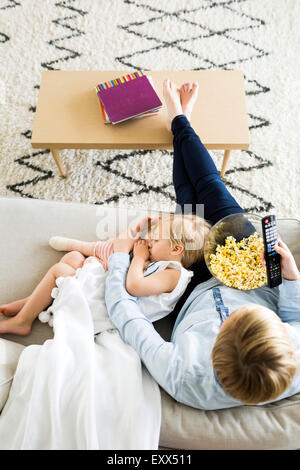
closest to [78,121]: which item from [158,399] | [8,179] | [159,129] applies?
[159,129]

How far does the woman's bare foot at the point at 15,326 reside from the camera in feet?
3.36

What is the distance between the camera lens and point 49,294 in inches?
42.6

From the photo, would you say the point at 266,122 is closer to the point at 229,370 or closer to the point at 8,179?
the point at 8,179

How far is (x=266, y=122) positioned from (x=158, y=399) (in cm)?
153

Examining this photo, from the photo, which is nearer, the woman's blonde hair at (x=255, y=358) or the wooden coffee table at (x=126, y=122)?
the woman's blonde hair at (x=255, y=358)

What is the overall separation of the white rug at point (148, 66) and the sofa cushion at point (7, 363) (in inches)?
35.4

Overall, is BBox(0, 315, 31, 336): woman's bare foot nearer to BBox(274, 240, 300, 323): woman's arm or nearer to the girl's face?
the girl's face

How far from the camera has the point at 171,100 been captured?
1.38 m

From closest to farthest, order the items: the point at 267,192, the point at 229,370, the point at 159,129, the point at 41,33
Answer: the point at 229,370 < the point at 159,129 < the point at 267,192 < the point at 41,33

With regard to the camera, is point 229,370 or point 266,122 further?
point 266,122

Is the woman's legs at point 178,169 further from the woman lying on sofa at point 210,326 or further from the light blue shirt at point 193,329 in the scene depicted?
the light blue shirt at point 193,329

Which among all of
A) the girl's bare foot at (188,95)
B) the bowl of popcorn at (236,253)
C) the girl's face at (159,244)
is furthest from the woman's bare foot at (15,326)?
the girl's bare foot at (188,95)

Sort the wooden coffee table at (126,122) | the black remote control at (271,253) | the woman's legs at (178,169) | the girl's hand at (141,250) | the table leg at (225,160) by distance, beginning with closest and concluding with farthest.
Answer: the black remote control at (271,253)
the girl's hand at (141,250)
the woman's legs at (178,169)
the wooden coffee table at (126,122)
the table leg at (225,160)

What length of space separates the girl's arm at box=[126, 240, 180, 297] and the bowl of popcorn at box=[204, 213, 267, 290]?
0.37 ft
